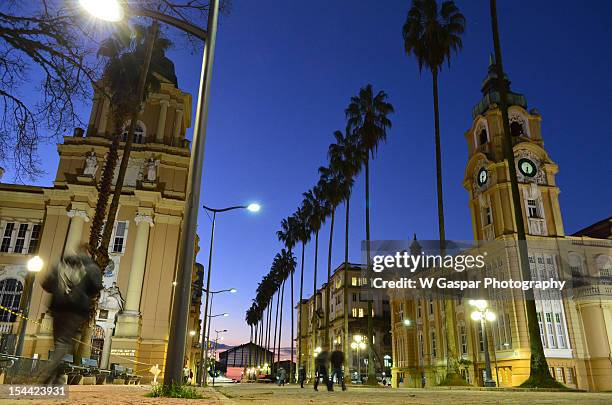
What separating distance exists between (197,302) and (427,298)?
42.5 metres

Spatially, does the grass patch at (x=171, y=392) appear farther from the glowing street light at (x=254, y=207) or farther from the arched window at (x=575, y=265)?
the arched window at (x=575, y=265)

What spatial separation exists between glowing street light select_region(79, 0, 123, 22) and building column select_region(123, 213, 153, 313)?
30.3m

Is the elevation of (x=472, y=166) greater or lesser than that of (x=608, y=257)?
greater

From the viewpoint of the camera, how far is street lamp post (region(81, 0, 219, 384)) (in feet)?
22.2

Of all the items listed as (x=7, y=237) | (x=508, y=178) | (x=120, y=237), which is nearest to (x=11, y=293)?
(x=7, y=237)

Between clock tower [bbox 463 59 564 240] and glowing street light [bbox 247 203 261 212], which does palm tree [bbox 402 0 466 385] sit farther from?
clock tower [bbox 463 59 564 240]

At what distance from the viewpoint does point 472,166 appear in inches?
1955

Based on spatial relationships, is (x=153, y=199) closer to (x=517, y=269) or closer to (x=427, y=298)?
(x=517, y=269)

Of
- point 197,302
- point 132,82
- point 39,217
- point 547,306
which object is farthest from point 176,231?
point 197,302

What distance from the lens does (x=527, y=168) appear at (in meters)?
45.1

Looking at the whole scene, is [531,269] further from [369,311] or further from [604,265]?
[369,311]

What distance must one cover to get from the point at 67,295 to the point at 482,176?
4649 cm

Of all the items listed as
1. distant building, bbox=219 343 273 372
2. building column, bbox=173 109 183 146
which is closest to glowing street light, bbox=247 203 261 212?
building column, bbox=173 109 183 146

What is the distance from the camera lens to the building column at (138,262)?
34.8m
